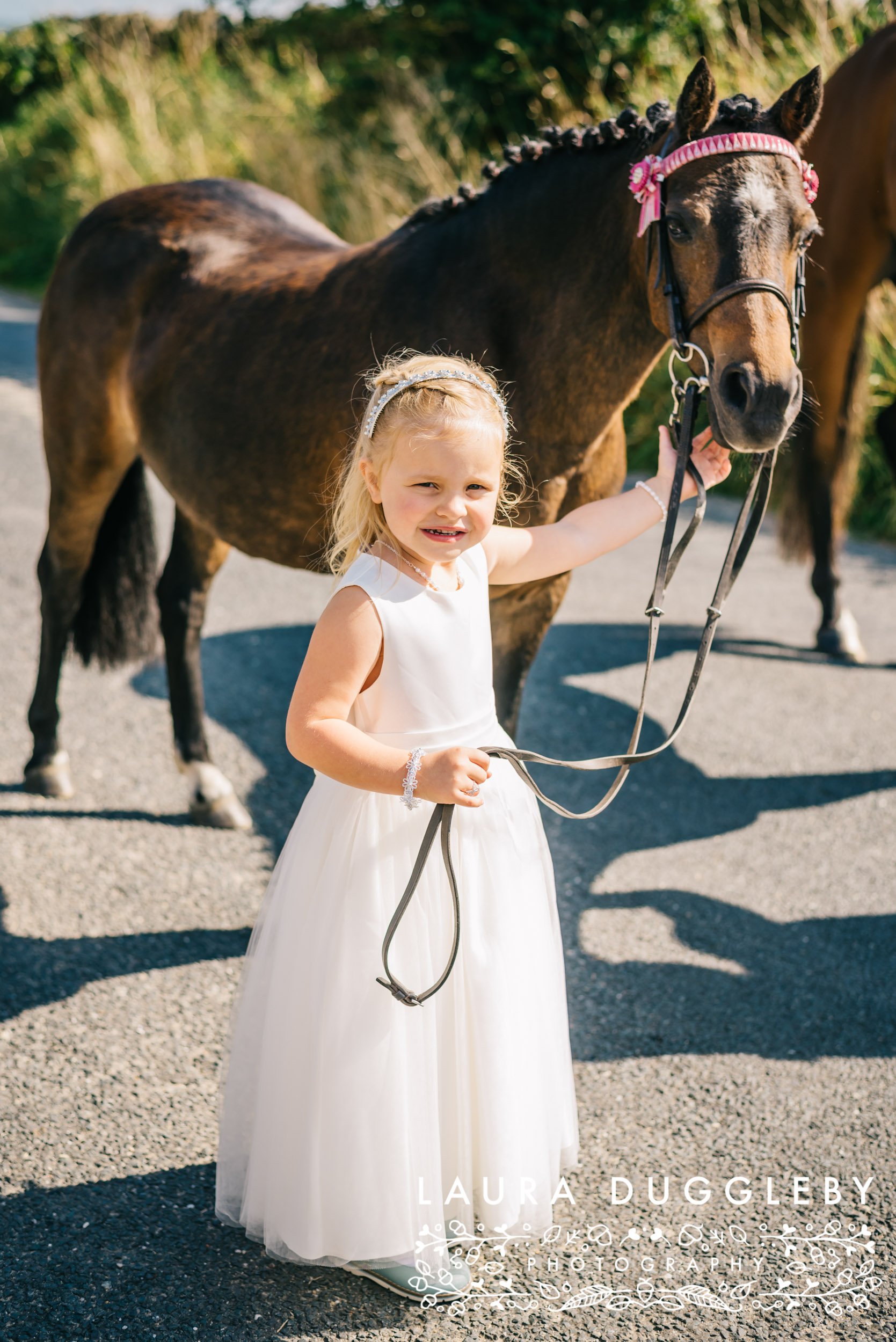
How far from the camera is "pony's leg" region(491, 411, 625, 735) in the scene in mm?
2482

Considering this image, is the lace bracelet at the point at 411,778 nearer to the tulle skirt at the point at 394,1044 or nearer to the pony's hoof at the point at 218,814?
the tulle skirt at the point at 394,1044

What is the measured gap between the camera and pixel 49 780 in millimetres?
3438

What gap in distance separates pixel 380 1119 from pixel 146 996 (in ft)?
3.46

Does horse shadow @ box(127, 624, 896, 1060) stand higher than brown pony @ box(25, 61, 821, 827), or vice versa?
brown pony @ box(25, 61, 821, 827)

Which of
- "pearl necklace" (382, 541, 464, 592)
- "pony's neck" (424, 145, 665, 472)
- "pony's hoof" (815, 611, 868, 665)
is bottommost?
"pony's hoof" (815, 611, 868, 665)

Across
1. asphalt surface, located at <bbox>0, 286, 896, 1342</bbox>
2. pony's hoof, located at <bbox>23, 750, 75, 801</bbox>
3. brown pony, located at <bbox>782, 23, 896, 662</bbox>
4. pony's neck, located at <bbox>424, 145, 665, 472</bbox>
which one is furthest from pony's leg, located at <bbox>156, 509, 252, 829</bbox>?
brown pony, located at <bbox>782, 23, 896, 662</bbox>

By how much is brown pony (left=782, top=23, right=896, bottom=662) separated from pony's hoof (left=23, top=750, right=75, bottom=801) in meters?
2.88

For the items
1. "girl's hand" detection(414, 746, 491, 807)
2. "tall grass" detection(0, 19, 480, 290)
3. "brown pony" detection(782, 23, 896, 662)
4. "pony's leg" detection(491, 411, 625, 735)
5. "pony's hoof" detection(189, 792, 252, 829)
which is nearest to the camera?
"girl's hand" detection(414, 746, 491, 807)

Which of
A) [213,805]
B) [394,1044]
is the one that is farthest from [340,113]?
[394,1044]

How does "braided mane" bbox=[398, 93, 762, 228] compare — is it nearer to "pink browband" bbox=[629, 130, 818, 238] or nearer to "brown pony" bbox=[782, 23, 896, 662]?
"pink browband" bbox=[629, 130, 818, 238]

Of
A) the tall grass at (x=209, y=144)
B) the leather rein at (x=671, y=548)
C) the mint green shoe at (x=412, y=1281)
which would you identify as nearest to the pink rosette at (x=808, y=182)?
the leather rein at (x=671, y=548)

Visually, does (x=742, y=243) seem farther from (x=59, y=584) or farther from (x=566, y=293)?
(x=59, y=584)

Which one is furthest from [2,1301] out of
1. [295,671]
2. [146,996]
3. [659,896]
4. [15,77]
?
[15,77]

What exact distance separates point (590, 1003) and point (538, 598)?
37.5 inches
